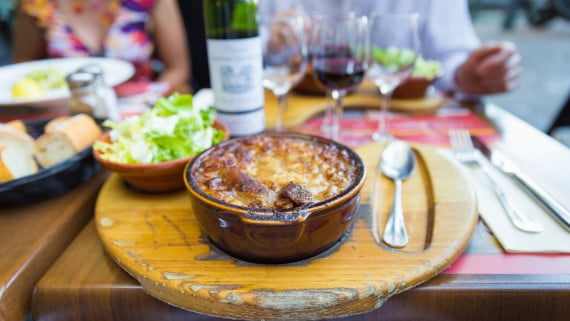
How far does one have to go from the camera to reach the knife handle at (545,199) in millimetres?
745

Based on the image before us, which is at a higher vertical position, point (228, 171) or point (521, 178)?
point (228, 171)

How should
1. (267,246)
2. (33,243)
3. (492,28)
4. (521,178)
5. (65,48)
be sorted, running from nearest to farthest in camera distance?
(267,246) → (33,243) → (521,178) → (65,48) → (492,28)

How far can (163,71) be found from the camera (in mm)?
2520

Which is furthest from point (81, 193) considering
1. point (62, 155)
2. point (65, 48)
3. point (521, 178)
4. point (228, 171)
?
point (65, 48)

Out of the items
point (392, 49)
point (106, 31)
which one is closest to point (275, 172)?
point (392, 49)

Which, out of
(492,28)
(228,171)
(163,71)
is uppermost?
(228,171)

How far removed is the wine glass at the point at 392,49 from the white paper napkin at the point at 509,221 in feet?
1.23

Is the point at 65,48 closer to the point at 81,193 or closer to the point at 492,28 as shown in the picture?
the point at 81,193

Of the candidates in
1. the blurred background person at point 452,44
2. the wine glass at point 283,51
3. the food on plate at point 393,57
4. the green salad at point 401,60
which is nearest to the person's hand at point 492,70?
the blurred background person at point 452,44

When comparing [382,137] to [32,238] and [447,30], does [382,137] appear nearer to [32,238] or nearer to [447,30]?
[32,238]

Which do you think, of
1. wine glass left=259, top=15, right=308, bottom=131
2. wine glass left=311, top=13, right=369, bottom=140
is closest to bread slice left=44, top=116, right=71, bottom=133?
wine glass left=259, top=15, right=308, bottom=131

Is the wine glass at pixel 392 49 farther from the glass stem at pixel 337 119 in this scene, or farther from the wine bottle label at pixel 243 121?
the wine bottle label at pixel 243 121

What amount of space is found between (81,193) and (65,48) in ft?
5.61

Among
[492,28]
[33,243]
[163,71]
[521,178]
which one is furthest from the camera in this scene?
[492,28]
